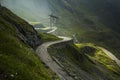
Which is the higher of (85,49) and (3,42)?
(3,42)

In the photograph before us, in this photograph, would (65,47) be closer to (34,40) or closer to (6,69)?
(34,40)

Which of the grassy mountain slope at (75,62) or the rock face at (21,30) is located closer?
the rock face at (21,30)

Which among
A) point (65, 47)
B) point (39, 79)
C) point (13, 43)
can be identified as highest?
point (13, 43)

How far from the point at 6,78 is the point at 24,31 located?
41458mm

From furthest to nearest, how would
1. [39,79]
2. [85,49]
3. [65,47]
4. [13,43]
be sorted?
[85,49] < [65,47] < [13,43] < [39,79]

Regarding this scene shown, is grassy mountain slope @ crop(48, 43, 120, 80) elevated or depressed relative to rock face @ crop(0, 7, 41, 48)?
depressed

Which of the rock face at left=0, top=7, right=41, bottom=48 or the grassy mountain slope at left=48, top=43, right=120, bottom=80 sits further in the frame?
the grassy mountain slope at left=48, top=43, right=120, bottom=80

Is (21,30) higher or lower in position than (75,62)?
higher

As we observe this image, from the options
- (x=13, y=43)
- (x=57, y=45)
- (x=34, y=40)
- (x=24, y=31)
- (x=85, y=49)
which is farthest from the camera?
(x=85, y=49)

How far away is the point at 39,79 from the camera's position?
34188 millimetres

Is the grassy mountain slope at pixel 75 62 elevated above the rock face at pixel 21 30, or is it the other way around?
the rock face at pixel 21 30

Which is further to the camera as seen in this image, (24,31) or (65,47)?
(65,47)

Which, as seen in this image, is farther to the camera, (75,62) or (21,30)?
(75,62)

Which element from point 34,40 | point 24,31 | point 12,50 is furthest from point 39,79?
point 34,40
